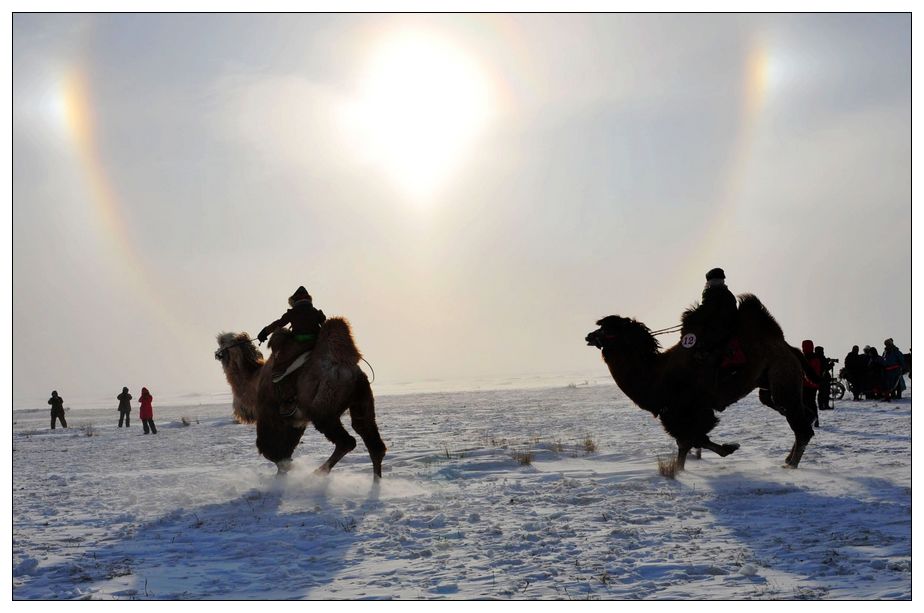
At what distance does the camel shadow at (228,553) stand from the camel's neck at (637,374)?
3552 millimetres

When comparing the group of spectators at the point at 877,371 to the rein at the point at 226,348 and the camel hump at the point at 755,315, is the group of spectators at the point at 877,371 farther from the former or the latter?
the rein at the point at 226,348

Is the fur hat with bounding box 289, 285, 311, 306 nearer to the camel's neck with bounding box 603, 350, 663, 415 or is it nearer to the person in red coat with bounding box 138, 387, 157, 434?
the camel's neck with bounding box 603, 350, 663, 415

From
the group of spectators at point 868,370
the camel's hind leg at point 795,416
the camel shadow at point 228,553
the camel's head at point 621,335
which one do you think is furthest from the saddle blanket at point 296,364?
the group of spectators at point 868,370

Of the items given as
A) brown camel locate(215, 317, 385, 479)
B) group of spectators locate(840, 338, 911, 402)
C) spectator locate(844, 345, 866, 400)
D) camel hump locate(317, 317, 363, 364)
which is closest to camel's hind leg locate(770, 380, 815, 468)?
brown camel locate(215, 317, 385, 479)

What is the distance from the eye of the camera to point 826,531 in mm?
6562

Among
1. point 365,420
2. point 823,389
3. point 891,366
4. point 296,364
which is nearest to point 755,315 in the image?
point 365,420

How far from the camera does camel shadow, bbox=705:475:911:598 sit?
531 cm

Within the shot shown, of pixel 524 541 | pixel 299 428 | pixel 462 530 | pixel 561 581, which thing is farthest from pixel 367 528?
pixel 299 428

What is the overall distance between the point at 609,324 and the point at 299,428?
4240 mm

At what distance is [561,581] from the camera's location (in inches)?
220

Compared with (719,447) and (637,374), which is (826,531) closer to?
(719,447)

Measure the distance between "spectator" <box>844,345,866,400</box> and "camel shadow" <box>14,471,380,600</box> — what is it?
1726 cm

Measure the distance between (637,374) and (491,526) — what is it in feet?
13.5

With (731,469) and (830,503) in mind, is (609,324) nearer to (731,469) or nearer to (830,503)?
(731,469)
